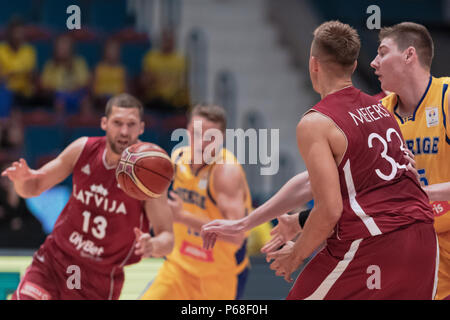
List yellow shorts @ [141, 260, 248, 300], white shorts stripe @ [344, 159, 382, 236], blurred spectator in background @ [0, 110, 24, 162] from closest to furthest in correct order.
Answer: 1. white shorts stripe @ [344, 159, 382, 236]
2. yellow shorts @ [141, 260, 248, 300]
3. blurred spectator in background @ [0, 110, 24, 162]

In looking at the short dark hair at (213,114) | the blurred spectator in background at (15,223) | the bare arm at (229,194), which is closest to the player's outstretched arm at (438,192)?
the bare arm at (229,194)

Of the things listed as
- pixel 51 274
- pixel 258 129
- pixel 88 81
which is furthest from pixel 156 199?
pixel 88 81

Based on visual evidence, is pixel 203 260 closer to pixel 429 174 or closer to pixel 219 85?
pixel 429 174

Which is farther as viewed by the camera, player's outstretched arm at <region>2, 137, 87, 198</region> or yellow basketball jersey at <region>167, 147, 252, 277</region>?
yellow basketball jersey at <region>167, 147, 252, 277</region>

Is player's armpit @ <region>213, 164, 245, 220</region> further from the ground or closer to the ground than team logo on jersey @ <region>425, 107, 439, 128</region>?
closer to the ground

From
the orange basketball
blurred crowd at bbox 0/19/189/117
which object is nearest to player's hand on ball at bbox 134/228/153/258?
the orange basketball

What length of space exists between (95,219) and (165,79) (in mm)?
5799

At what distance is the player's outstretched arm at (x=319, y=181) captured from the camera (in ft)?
9.32

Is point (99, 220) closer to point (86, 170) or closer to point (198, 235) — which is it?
point (86, 170)

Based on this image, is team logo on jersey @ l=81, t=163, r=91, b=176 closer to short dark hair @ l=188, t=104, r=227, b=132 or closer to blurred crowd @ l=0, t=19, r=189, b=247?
short dark hair @ l=188, t=104, r=227, b=132

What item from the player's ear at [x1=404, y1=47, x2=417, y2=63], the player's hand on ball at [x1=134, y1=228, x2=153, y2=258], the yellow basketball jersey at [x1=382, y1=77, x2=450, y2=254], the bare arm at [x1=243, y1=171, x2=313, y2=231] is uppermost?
the player's ear at [x1=404, y1=47, x2=417, y2=63]

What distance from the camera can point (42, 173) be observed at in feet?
14.6

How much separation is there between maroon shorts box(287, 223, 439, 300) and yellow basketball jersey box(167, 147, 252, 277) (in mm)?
2196

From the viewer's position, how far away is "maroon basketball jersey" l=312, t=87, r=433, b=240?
116 inches
